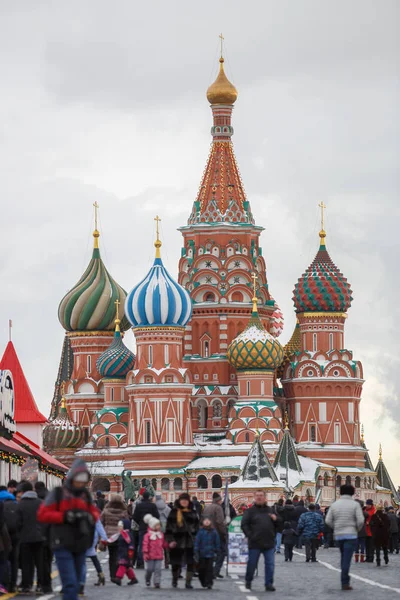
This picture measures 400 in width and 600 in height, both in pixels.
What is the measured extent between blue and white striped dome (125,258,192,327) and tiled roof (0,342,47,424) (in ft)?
84.2

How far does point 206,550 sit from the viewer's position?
31.1m

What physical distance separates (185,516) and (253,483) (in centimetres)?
7085

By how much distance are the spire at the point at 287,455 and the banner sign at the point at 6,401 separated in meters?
45.5

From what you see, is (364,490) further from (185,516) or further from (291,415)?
(185,516)

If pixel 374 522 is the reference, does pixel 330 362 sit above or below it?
above

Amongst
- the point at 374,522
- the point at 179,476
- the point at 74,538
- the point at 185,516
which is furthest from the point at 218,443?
the point at 74,538

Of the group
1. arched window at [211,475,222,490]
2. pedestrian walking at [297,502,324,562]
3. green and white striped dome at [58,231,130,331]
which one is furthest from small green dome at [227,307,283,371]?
pedestrian walking at [297,502,324,562]

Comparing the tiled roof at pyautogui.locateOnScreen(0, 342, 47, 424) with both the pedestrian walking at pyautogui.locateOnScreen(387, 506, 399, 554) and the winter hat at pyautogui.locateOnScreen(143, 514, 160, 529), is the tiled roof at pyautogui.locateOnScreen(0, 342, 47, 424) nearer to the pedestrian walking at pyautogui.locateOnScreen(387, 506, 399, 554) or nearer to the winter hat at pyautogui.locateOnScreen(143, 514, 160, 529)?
the pedestrian walking at pyautogui.locateOnScreen(387, 506, 399, 554)

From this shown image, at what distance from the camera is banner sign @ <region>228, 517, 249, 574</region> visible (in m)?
34.0

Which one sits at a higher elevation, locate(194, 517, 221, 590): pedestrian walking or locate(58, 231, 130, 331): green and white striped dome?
locate(58, 231, 130, 331): green and white striped dome

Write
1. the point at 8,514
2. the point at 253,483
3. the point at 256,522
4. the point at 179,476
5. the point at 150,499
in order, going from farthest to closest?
the point at 179,476 < the point at 253,483 < the point at 150,499 < the point at 256,522 < the point at 8,514

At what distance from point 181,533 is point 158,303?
3071 inches

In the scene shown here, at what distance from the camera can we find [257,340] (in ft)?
358

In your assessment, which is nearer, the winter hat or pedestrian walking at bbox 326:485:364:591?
pedestrian walking at bbox 326:485:364:591
